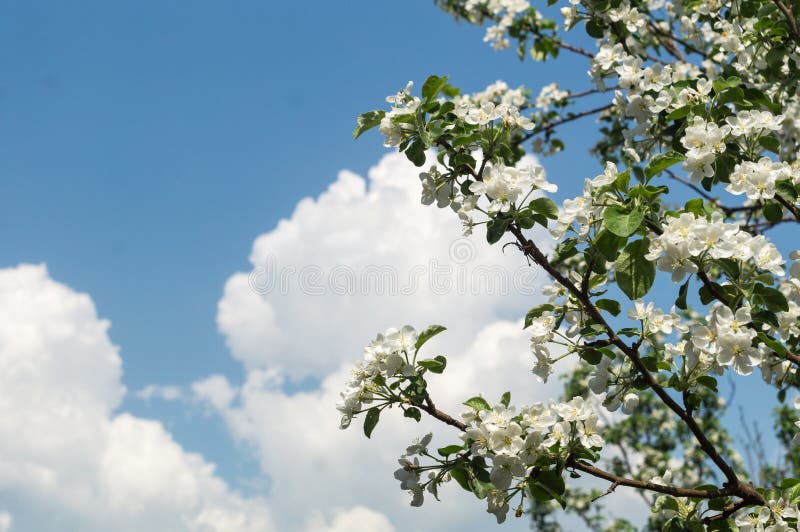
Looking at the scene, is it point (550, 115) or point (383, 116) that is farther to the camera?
point (550, 115)

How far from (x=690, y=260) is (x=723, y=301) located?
25 centimetres

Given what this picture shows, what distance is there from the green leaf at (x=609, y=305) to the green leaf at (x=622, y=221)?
0.44 m

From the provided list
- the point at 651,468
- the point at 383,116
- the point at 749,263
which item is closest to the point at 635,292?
the point at 383,116

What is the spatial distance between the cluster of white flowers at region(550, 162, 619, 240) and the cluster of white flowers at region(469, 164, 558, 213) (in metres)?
0.09

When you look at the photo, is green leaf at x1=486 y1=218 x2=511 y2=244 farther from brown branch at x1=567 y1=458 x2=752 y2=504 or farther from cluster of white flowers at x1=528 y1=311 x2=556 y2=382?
brown branch at x1=567 y1=458 x2=752 y2=504

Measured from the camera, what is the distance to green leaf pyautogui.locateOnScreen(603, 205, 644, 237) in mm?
2148

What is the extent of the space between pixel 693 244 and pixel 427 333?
905mm

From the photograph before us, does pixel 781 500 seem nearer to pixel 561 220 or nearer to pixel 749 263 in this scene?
pixel 561 220

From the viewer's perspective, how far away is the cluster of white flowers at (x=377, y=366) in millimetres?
2479

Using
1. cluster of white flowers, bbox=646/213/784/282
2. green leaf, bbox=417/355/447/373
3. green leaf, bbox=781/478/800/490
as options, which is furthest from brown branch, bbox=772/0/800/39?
green leaf, bbox=417/355/447/373

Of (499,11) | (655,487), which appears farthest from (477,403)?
(499,11)

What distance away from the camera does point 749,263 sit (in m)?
4.77

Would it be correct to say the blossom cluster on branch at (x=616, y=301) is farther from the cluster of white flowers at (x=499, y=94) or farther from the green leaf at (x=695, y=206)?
the cluster of white flowers at (x=499, y=94)

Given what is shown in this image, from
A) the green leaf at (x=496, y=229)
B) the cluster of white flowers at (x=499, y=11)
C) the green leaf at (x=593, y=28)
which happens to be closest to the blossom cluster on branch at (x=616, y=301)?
the green leaf at (x=496, y=229)
